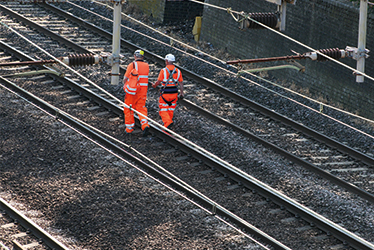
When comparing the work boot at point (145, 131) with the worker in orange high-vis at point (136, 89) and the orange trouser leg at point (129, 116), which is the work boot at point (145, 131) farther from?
the orange trouser leg at point (129, 116)

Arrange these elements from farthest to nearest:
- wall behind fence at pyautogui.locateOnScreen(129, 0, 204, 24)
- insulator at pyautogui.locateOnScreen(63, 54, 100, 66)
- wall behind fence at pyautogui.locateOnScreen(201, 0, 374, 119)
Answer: wall behind fence at pyautogui.locateOnScreen(129, 0, 204, 24) < wall behind fence at pyautogui.locateOnScreen(201, 0, 374, 119) < insulator at pyautogui.locateOnScreen(63, 54, 100, 66)

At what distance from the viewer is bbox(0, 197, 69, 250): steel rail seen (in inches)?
314

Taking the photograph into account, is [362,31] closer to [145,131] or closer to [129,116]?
[145,131]

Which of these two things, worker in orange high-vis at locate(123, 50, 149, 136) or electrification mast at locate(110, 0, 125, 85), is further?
worker in orange high-vis at locate(123, 50, 149, 136)

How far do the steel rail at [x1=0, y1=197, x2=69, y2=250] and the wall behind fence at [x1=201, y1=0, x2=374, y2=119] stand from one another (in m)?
8.95

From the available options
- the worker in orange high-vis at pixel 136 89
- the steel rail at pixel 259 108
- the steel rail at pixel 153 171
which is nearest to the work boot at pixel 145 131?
the worker in orange high-vis at pixel 136 89

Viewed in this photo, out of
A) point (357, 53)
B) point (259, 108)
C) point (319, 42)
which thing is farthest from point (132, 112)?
point (319, 42)

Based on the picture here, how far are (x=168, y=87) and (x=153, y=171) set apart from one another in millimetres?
2313

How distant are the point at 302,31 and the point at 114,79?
7.06m

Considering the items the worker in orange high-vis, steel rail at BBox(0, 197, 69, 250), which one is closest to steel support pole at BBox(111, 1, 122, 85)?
the worker in orange high-vis

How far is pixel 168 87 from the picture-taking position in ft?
38.8

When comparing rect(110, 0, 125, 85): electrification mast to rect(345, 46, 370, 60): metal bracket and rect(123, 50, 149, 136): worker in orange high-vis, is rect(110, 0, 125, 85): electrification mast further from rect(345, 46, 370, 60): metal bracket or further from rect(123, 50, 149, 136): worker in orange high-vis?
rect(345, 46, 370, 60): metal bracket

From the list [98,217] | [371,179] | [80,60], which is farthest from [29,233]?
[371,179]

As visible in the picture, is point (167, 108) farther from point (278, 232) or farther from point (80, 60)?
point (278, 232)
